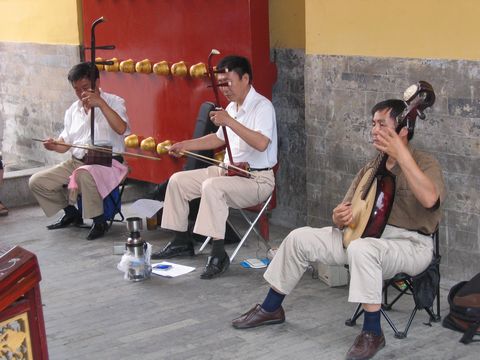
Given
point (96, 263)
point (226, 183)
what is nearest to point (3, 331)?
point (226, 183)

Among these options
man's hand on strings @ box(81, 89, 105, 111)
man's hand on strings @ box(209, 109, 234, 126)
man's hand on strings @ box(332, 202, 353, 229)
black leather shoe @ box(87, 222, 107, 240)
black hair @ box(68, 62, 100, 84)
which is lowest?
black leather shoe @ box(87, 222, 107, 240)

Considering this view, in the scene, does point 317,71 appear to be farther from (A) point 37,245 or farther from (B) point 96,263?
(A) point 37,245

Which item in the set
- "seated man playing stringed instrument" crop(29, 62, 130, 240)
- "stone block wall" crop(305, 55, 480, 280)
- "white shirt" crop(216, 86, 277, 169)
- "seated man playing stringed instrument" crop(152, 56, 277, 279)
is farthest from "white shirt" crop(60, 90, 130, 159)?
"stone block wall" crop(305, 55, 480, 280)

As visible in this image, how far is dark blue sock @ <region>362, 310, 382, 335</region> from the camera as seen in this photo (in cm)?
397

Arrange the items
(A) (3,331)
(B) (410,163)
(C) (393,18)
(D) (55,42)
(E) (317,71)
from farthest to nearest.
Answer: (D) (55,42), (E) (317,71), (C) (393,18), (B) (410,163), (A) (3,331)

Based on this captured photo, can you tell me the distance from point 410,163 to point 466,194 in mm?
1004

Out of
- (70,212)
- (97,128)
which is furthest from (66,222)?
(97,128)

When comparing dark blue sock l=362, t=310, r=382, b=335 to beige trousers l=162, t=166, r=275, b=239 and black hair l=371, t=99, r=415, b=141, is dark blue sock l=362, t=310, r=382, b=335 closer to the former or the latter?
black hair l=371, t=99, r=415, b=141

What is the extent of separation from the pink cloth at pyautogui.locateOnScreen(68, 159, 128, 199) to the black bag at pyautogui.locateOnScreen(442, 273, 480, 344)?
9.08 ft

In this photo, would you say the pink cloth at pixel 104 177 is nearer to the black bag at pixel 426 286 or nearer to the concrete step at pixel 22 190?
the concrete step at pixel 22 190

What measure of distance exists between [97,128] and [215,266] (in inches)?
64.7

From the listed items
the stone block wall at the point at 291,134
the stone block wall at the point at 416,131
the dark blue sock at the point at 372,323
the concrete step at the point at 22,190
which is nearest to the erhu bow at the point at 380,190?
the dark blue sock at the point at 372,323

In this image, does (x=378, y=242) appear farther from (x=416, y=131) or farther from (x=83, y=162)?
(x=83, y=162)

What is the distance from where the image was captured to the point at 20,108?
902cm
